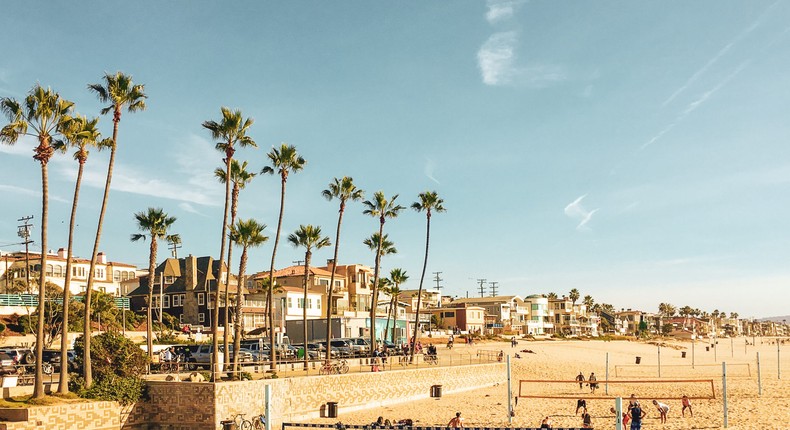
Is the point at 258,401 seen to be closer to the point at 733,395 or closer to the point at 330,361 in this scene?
the point at 330,361

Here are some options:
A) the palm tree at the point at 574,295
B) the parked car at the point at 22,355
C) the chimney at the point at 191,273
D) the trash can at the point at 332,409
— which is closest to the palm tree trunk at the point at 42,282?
the parked car at the point at 22,355

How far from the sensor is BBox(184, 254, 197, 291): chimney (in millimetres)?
75863

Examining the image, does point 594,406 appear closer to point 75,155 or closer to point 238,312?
point 238,312

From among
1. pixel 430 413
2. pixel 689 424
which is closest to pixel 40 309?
pixel 430 413

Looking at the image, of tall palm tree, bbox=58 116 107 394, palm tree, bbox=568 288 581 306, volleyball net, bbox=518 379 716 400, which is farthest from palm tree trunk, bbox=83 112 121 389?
palm tree, bbox=568 288 581 306

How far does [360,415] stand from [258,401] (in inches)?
243

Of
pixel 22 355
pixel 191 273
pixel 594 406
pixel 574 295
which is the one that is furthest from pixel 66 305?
pixel 574 295

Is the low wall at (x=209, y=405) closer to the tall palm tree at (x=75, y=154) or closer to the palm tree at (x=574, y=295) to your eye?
the tall palm tree at (x=75, y=154)

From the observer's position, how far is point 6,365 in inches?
1299

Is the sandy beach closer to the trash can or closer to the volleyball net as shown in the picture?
the volleyball net

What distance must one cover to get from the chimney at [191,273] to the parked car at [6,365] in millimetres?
41390

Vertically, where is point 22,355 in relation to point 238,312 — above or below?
below

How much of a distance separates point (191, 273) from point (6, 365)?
43427 millimetres

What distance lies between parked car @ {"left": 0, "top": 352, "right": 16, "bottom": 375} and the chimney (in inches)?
1630
